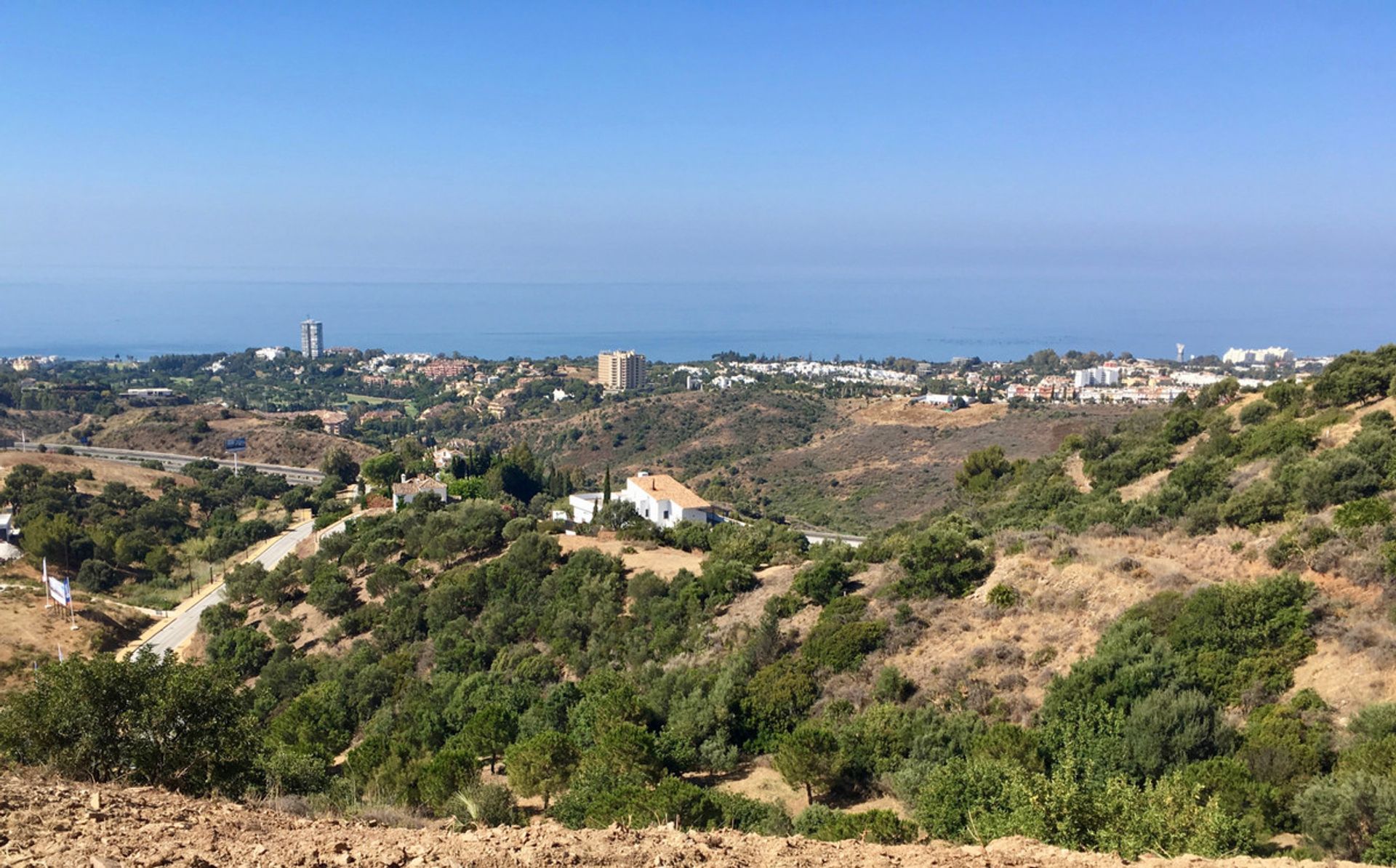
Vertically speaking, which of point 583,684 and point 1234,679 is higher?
point 1234,679

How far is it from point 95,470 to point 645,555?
39.8 m

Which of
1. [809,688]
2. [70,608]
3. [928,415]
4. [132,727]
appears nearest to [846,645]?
[809,688]

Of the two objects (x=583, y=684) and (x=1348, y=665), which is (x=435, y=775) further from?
(x=1348, y=665)

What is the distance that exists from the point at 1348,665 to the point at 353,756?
1502cm

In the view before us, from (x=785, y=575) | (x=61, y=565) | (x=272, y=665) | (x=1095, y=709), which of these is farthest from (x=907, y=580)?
(x=61, y=565)

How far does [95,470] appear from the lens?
52.2 metres

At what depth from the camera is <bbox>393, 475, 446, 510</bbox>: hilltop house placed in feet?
138

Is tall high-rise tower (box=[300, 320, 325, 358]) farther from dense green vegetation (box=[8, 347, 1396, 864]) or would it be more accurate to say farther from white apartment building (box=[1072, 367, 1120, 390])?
dense green vegetation (box=[8, 347, 1396, 864])

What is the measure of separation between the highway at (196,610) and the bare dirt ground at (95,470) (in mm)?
11526

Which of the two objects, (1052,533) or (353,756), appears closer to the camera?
(353,756)

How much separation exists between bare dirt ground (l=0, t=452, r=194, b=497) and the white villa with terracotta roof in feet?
83.0

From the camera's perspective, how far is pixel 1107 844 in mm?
8070

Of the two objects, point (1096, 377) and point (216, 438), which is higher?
point (1096, 377)

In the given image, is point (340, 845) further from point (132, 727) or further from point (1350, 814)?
point (1350, 814)
